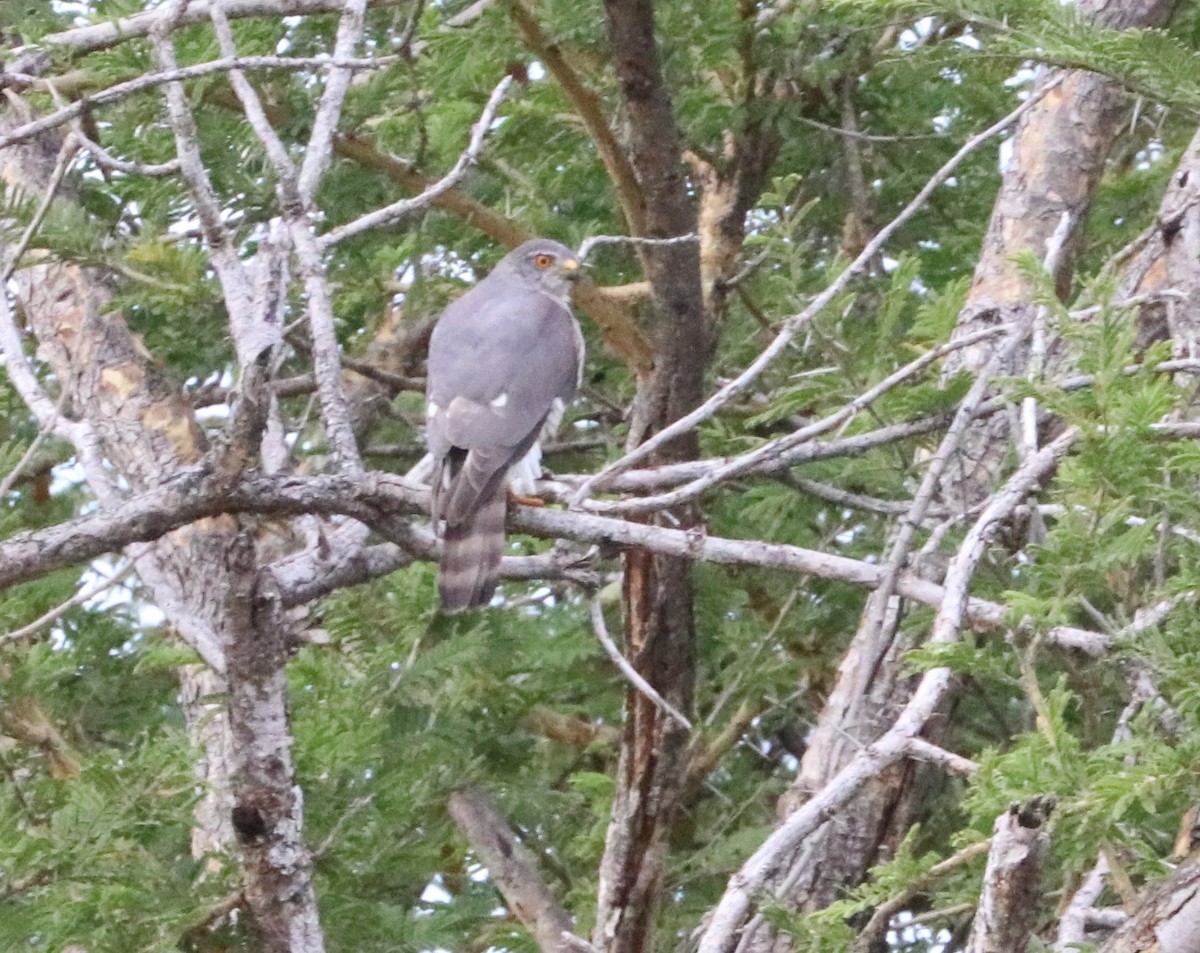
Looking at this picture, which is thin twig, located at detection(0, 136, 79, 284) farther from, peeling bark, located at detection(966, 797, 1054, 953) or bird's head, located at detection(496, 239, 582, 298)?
peeling bark, located at detection(966, 797, 1054, 953)

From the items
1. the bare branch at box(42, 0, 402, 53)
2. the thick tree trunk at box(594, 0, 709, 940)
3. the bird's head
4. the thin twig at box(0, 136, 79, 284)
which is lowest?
the thick tree trunk at box(594, 0, 709, 940)

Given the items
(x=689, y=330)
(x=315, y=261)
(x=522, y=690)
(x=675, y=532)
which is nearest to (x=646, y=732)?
(x=522, y=690)

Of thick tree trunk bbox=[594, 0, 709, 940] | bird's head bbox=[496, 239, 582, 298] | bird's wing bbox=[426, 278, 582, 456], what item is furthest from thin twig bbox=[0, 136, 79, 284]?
bird's head bbox=[496, 239, 582, 298]

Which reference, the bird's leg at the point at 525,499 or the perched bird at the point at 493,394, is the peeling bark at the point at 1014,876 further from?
the bird's leg at the point at 525,499

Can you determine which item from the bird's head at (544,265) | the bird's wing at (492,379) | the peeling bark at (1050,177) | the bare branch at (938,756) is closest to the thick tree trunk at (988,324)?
the peeling bark at (1050,177)

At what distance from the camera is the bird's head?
4926mm

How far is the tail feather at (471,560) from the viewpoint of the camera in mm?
3729

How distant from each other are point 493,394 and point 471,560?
99cm

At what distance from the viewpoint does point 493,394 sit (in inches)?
184

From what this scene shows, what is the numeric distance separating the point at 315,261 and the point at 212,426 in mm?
3344

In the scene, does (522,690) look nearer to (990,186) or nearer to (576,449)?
(576,449)

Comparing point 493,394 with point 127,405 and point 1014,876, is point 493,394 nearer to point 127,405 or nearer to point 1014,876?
point 127,405

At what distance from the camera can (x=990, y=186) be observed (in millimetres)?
5844

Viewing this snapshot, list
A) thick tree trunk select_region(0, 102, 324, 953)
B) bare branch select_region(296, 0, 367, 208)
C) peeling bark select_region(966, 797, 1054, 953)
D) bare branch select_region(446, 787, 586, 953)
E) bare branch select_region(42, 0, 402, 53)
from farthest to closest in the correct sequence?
bare branch select_region(446, 787, 586, 953)
thick tree trunk select_region(0, 102, 324, 953)
bare branch select_region(42, 0, 402, 53)
bare branch select_region(296, 0, 367, 208)
peeling bark select_region(966, 797, 1054, 953)
